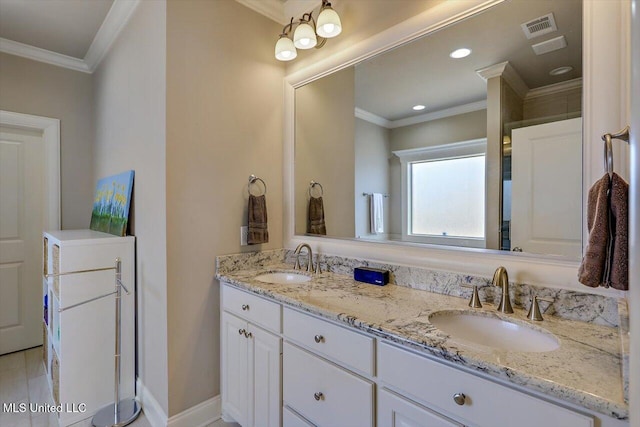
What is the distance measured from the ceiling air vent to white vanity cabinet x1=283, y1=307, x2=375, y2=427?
1355 millimetres

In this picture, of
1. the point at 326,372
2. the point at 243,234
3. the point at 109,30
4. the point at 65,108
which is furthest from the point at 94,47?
the point at 326,372

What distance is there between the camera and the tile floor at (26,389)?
1901 millimetres

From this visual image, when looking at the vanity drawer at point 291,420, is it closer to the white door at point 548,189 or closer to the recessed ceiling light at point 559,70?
the white door at point 548,189

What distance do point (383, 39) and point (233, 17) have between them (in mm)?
970

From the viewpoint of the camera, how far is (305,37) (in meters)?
1.87

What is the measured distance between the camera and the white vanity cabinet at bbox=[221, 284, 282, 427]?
1.50m

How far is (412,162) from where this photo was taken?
5.65 feet

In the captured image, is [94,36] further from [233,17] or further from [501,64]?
[501,64]

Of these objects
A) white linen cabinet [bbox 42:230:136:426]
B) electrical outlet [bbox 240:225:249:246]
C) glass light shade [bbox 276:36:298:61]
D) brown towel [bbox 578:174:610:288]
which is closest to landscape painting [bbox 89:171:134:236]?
white linen cabinet [bbox 42:230:136:426]

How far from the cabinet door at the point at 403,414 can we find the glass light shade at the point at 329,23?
1766 mm

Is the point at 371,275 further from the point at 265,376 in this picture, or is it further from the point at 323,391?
the point at 265,376

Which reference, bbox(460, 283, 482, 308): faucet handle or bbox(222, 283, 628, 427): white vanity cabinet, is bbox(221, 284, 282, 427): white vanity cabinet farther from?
bbox(460, 283, 482, 308): faucet handle

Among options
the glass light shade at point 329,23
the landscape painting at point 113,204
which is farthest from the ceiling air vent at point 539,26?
the landscape painting at point 113,204

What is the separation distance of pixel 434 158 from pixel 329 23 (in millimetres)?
937
